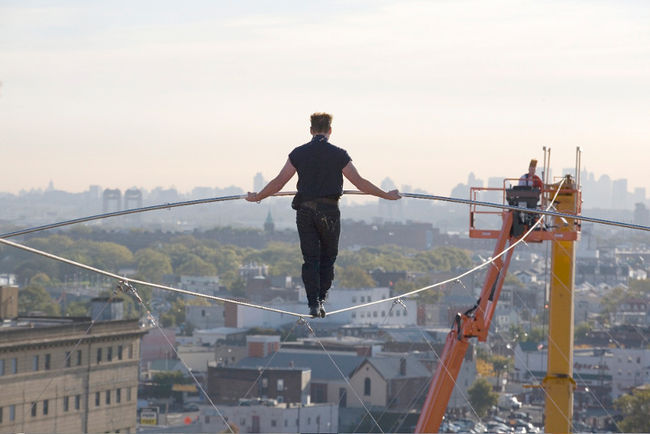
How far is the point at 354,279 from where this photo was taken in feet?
293

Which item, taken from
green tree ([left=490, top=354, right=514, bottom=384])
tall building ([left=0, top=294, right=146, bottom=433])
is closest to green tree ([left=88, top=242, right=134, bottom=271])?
green tree ([left=490, top=354, right=514, bottom=384])

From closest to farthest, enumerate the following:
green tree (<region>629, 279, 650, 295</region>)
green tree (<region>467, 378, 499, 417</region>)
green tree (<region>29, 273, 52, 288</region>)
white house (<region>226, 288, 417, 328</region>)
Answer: green tree (<region>467, 378, 499, 417</region>)
white house (<region>226, 288, 417, 328</region>)
green tree (<region>629, 279, 650, 295</region>)
green tree (<region>29, 273, 52, 288</region>)

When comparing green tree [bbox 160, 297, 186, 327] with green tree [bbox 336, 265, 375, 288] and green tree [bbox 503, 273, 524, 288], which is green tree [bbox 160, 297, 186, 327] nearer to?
green tree [bbox 336, 265, 375, 288]

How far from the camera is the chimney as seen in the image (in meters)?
42.1

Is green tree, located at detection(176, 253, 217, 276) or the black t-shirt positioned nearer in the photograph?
the black t-shirt

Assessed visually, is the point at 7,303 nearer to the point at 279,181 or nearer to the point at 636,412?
the point at 636,412

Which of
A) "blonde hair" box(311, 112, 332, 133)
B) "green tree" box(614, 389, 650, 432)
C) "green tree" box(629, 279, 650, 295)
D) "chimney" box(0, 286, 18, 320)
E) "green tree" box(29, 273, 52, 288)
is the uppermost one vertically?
"blonde hair" box(311, 112, 332, 133)

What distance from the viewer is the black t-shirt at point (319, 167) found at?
7.46 metres

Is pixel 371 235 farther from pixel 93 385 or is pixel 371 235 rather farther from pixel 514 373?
pixel 93 385

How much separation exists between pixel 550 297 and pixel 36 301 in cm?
5917

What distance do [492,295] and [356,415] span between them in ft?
89.5

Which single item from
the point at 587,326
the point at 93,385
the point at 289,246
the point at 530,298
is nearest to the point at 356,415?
the point at 93,385

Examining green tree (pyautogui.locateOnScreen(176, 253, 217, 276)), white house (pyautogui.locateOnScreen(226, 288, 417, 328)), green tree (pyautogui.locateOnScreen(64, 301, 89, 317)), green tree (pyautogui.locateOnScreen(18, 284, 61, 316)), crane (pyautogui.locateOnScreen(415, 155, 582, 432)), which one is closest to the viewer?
crane (pyautogui.locateOnScreen(415, 155, 582, 432))

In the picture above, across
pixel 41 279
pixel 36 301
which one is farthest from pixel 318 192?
pixel 41 279
